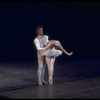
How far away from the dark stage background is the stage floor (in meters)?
5.91

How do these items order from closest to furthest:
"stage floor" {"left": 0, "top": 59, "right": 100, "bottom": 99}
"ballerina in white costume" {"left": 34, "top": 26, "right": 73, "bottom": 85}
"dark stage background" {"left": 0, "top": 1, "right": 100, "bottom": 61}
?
"stage floor" {"left": 0, "top": 59, "right": 100, "bottom": 99} < "ballerina in white costume" {"left": 34, "top": 26, "right": 73, "bottom": 85} < "dark stage background" {"left": 0, "top": 1, "right": 100, "bottom": 61}

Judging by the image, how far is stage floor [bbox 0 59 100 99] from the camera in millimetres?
6555

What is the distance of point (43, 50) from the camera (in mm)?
7379

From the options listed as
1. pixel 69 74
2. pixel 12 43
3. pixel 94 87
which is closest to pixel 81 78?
pixel 69 74

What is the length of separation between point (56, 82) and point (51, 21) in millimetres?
9847

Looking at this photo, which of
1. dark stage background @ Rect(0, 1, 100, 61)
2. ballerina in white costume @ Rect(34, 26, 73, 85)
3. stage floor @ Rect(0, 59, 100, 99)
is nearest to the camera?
stage floor @ Rect(0, 59, 100, 99)

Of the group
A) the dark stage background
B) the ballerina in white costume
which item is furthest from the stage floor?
the dark stage background

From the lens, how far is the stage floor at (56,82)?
21.5 ft

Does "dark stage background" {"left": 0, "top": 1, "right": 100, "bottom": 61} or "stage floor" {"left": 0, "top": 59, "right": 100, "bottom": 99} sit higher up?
"dark stage background" {"left": 0, "top": 1, "right": 100, "bottom": 61}

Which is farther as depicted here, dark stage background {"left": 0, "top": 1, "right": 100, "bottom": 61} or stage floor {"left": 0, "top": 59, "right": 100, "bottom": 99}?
dark stage background {"left": 0, "top": 1, "right": 100, "bottom": 61}

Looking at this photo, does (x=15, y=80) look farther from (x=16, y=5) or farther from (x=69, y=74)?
(x=16, y=5)

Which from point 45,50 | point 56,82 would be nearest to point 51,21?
point 56,82

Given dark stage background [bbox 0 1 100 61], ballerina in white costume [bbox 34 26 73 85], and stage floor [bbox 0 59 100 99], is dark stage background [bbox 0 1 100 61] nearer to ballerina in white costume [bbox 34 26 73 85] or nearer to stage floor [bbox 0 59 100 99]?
stage floor [bbox 0 59 100 99]

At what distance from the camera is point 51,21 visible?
57.7 ft
